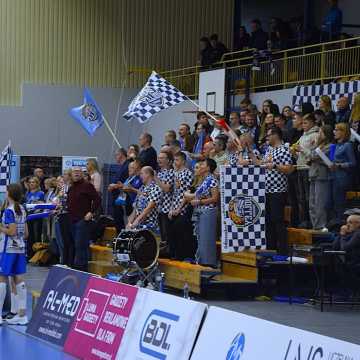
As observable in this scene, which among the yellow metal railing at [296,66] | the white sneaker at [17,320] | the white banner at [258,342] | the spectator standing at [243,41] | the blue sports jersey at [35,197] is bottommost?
the white sneaker at [17,320]

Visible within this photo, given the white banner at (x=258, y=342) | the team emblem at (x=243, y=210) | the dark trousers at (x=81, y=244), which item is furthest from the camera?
the dark trousers at (x=81, y=244)

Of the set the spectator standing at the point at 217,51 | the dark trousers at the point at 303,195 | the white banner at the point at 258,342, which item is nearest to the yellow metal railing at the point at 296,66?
the spectator standing at the point at 217,51

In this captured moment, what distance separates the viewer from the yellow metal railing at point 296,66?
2223 centimetres

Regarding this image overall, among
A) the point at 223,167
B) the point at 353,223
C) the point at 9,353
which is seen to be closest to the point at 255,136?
the point at 223,167

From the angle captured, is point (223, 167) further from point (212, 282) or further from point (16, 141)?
point (16, 141)

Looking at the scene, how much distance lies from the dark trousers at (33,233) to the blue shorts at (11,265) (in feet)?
31.2

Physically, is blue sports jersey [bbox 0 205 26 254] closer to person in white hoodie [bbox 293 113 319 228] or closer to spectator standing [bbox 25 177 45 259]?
person in white hoodie [bbox 293 113 319 228]

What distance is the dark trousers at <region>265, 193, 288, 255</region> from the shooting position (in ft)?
53.4

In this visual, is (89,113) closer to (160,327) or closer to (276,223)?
(276,223)

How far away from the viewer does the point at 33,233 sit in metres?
23.4

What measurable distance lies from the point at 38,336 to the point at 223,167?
458 centimetres

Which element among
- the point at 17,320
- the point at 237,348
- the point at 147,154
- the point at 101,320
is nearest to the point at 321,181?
the point at 147,154

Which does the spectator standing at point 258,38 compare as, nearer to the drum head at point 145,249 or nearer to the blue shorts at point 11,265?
the drum head at point 145,249

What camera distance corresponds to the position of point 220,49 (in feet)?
92.2
